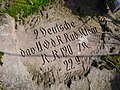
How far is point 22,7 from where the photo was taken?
4.91 m

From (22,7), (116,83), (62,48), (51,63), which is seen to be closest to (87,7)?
(62,48)

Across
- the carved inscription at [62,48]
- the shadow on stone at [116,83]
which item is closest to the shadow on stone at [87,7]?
the carved inscription at [62,48]

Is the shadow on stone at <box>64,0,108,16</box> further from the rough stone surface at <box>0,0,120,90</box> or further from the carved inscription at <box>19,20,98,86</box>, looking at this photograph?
the carved inscription at <box>19,20,98,86</box>

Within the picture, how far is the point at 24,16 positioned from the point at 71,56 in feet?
3.03

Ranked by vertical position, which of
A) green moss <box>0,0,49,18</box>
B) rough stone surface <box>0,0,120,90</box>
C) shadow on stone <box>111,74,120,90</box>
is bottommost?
shadow on stone <box>111,74,120,90</box>

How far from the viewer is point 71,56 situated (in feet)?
15.8

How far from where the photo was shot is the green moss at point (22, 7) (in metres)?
4.77

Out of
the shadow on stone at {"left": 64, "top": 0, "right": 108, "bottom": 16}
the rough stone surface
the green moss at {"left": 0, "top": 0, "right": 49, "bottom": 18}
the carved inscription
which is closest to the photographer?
Answer: the rough stone surface

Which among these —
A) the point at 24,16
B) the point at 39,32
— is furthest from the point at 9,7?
the point at 39,32

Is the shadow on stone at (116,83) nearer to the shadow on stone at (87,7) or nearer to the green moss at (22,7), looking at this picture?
the shadow on stone at (87,7)

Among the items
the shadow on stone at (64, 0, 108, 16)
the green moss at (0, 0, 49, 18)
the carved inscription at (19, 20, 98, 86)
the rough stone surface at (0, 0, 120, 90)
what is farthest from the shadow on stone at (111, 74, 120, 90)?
the green moss at (0, 0, 49, 18)

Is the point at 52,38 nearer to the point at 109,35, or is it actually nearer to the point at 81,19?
the point at 81,19

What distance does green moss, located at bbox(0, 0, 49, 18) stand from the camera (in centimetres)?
477

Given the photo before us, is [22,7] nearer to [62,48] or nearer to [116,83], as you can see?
[62,48]
